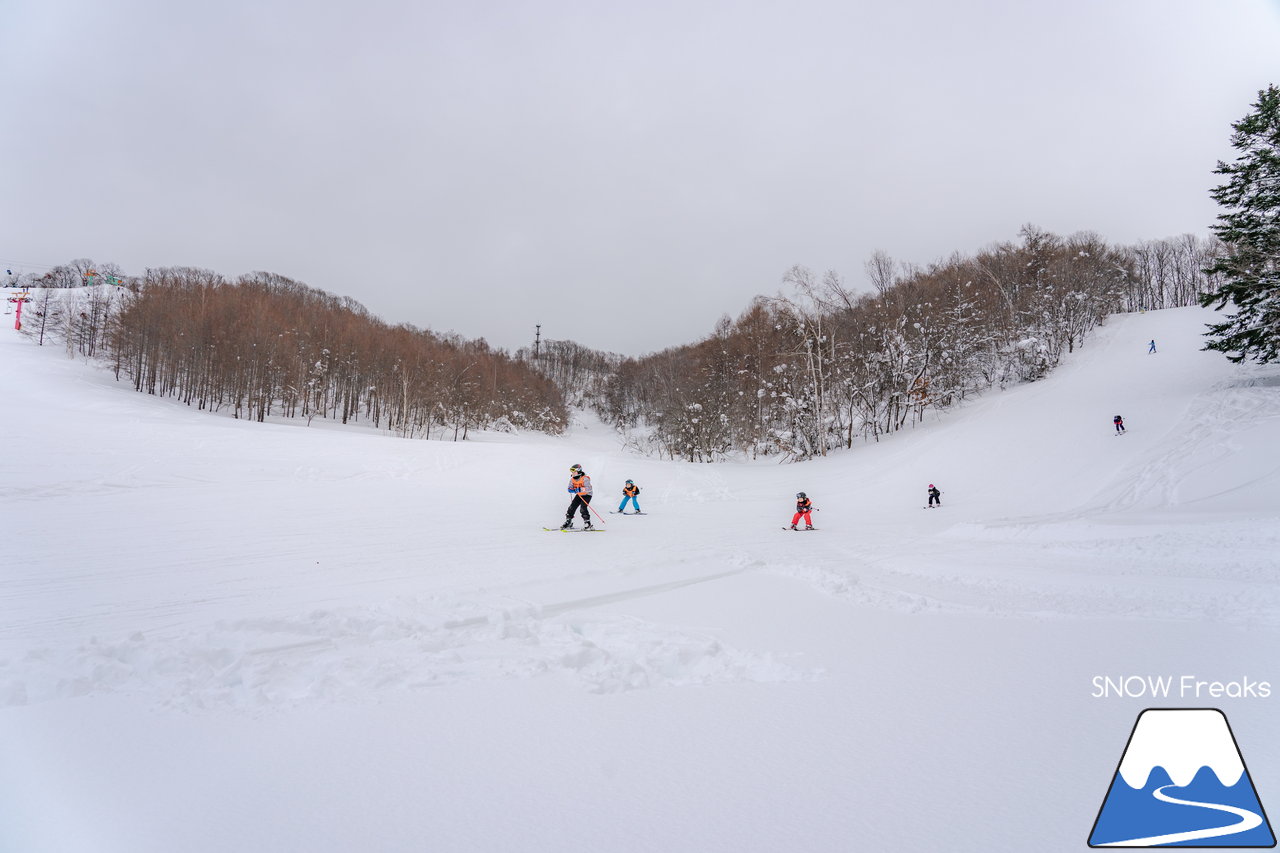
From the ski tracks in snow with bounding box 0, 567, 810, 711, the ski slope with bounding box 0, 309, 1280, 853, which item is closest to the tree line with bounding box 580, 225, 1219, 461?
the ski slope with bounding box 0, 309, 1280, 853

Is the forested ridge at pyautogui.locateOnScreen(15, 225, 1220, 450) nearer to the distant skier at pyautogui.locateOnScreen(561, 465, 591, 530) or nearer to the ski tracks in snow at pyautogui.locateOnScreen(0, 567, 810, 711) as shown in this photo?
the distant skier at pyautogui.locateOnScreen(561, 465, 591, 530)

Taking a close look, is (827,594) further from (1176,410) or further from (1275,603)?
(1176,410)

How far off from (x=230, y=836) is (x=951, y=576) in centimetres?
835

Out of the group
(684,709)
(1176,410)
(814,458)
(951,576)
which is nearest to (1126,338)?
(1176,410)

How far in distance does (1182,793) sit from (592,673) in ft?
11.2

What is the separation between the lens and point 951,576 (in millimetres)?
7441

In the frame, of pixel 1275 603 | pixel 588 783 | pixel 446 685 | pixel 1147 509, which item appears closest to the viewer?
pixel 588 783

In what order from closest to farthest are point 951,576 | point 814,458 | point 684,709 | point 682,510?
point 684,709, point 951,576, point 682,510, point 814,458

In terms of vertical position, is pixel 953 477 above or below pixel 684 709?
above

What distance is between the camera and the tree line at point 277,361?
141 ft

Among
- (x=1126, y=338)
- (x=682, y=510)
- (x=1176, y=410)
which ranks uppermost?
(x=1126, y=338)

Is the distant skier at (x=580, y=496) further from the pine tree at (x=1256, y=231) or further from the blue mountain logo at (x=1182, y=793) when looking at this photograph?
the pine tree at (x=1256, y=231)

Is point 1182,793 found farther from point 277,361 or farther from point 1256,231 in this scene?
point 277,361

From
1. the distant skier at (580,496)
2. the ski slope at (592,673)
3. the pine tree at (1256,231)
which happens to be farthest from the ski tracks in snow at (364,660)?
the pine tree at (1256,231)
